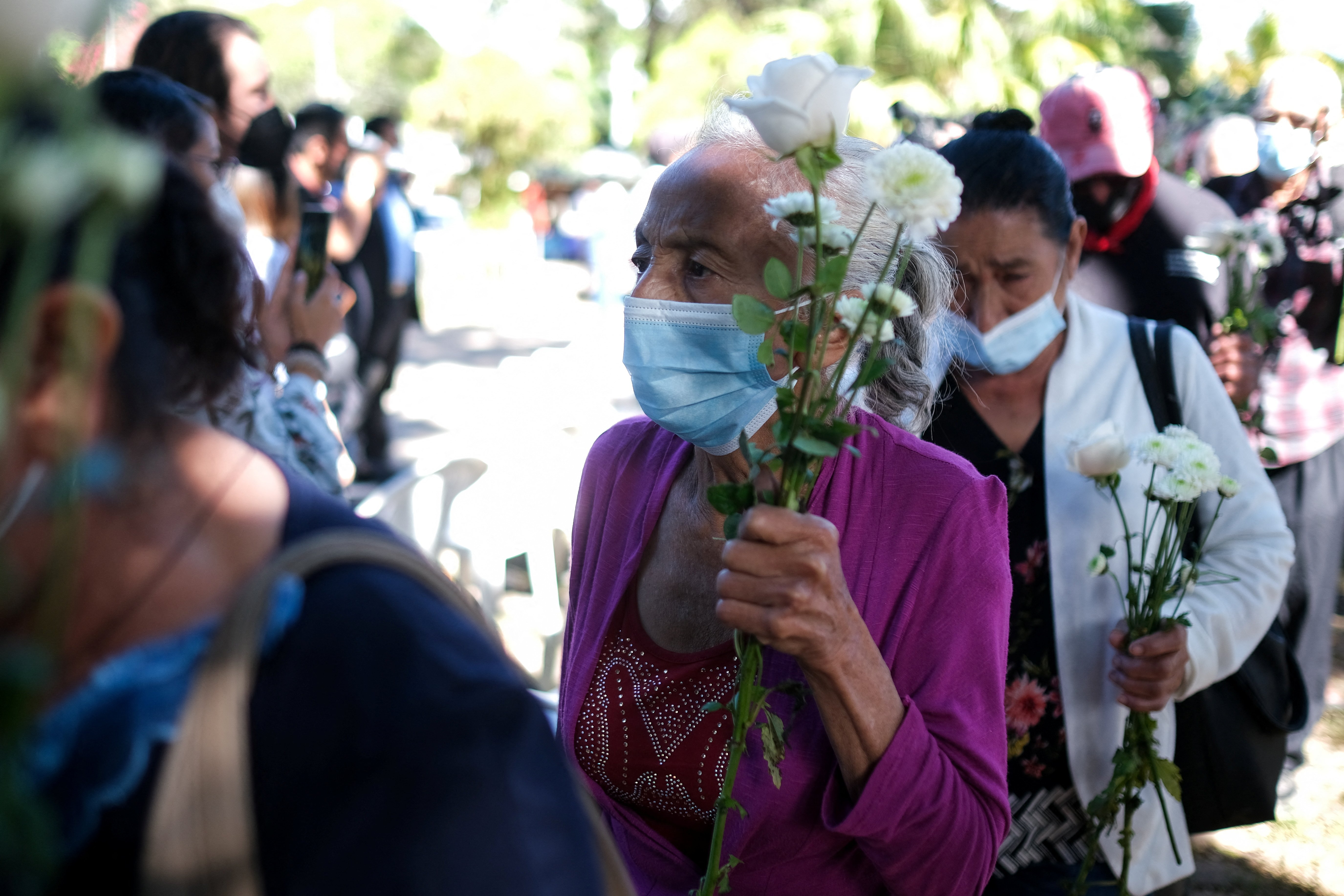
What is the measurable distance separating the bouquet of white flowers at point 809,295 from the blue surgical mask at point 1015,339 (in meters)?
0.94

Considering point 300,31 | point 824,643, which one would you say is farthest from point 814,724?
point 300,31

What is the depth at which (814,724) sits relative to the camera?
63.8 inches

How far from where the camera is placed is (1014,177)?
2322 mm

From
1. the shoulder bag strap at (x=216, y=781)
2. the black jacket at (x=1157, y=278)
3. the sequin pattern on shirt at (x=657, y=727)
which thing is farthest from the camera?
the black jacket at (x=1157, y=278)

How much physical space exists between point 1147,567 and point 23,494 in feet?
6.40

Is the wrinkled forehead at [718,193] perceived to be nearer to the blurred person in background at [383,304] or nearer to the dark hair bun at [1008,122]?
the dark hair bun at [1008,122]

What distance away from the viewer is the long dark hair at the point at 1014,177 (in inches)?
91.5

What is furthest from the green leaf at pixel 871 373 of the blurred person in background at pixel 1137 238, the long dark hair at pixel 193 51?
the long dark hair at pixel 193 51

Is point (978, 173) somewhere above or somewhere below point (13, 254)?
above

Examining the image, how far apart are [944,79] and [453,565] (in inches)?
581

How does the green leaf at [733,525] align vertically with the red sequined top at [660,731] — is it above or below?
above

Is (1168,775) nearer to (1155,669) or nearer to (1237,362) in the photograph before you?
(1155,669)

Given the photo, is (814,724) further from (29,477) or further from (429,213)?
(429,213)

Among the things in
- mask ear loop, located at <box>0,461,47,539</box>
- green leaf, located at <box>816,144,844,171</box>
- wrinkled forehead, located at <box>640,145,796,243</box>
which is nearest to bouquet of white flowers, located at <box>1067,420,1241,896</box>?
wrinkled forehead, located at <box>640,145,796,243</box>
